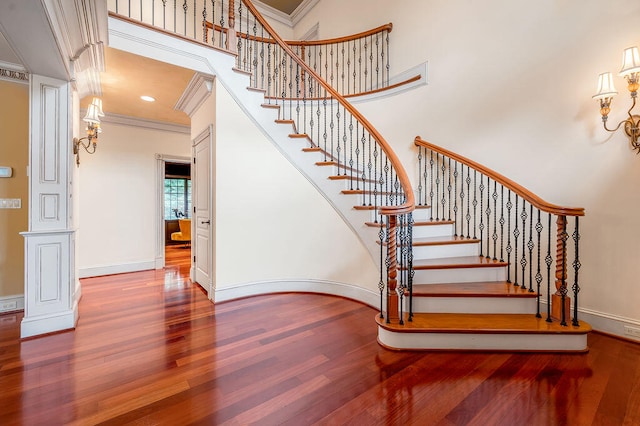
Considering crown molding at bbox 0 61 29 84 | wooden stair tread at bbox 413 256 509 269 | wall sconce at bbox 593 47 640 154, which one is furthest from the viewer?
crown molding at bbox 0 61 29 84

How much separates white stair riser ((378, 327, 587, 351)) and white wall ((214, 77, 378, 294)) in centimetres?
90

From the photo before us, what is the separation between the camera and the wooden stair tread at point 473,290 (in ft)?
7.80

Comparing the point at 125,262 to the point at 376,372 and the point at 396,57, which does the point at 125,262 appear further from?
the point at 396,57

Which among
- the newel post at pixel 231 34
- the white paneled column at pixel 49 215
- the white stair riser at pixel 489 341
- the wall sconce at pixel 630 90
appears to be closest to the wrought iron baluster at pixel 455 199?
the wall sconce at pixel 630 90

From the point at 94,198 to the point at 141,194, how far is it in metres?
0.63

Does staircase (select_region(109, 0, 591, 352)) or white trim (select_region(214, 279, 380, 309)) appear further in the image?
white trim (select_region(214, 279, 380, 309))

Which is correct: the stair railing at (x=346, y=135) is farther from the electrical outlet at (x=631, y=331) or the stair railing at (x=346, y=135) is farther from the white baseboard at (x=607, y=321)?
the electrical outlet at (x=631, y=331)

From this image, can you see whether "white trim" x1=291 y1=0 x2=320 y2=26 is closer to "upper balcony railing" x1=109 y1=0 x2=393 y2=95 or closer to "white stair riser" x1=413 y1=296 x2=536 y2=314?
"upper balcony railing" x1=109 y1=0 x2=393 y2=95

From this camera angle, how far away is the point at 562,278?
7.38 feet

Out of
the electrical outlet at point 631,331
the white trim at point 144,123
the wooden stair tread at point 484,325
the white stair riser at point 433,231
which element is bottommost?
the electrical outlet at point 631,331

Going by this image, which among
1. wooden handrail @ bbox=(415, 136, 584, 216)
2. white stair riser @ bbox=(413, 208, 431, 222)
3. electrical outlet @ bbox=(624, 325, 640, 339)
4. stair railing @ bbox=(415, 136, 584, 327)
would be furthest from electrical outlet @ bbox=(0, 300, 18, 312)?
electrical outlet @ bbox=(624, 325, 640, 339)

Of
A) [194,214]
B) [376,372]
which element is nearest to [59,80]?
[194,214]

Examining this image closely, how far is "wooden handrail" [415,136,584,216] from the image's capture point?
7.20 ft

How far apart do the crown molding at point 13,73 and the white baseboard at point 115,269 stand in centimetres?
259
